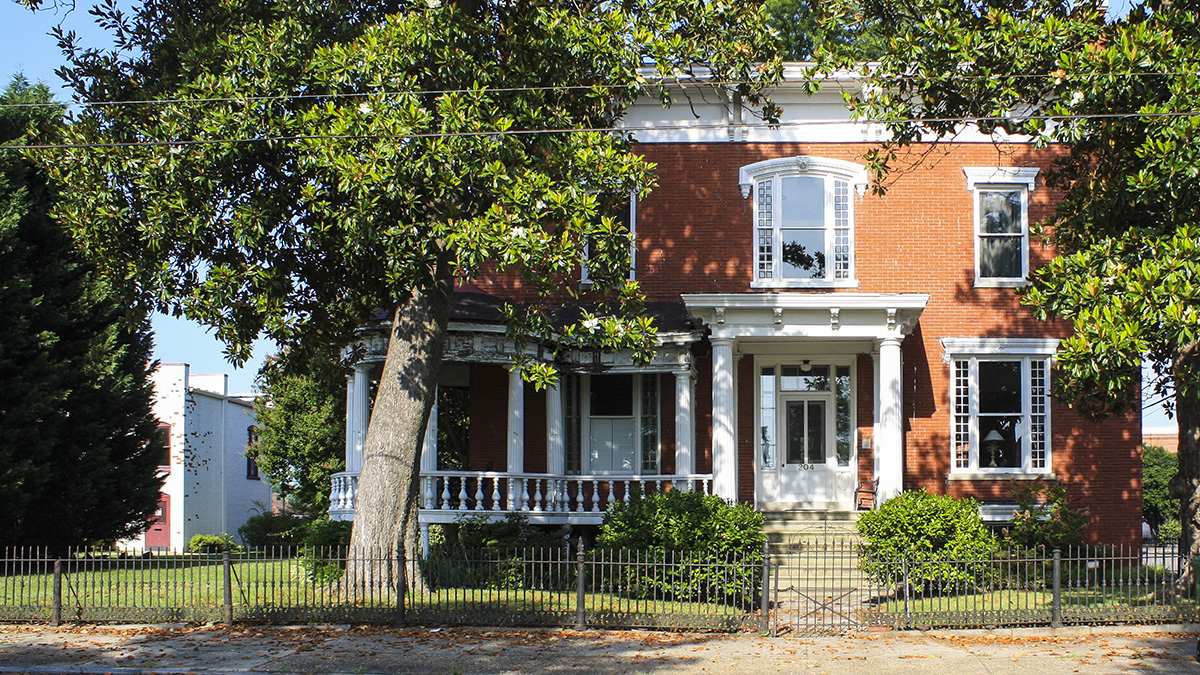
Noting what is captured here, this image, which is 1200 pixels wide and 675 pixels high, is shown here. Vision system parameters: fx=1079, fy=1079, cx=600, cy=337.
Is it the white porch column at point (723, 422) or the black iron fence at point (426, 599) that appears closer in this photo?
the black iron fence at point (426, 599)

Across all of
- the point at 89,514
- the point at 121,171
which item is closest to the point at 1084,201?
the point at 121,171

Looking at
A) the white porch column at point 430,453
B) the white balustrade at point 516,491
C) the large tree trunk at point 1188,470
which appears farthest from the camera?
the white porch column at point 430,453

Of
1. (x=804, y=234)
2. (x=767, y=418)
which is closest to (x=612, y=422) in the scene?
(x=767, y=418)

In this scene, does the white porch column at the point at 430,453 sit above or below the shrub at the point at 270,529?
above

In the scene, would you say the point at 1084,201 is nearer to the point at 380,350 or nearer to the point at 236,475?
the point at 380,350

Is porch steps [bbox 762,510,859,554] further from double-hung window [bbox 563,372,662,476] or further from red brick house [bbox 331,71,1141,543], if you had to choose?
double-hung window [bbox 563,372,662,476]

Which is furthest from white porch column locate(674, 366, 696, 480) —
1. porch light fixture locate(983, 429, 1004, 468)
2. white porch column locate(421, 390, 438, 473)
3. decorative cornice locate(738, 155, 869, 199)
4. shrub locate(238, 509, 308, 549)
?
shrub locate(238, 509, 308, 549)

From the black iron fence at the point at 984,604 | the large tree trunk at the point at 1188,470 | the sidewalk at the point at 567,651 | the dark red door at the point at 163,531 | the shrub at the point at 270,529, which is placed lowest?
the dark red door at the point at 163,531

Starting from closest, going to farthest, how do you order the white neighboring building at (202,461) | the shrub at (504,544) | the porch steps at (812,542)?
1. the shrub at (504,544)
2. the porch steps at (812,542)
3. the white neighboring building at (202,461)

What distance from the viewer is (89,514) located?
23.0 meters

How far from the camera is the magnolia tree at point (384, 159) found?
13125 millimetres

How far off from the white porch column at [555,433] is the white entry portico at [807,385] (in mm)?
2896

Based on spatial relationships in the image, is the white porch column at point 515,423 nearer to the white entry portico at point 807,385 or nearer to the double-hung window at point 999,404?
the white entry portico at point 807,385

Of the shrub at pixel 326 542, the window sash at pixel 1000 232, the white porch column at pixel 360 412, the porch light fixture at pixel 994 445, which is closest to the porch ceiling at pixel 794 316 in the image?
the window sash at pixel 1000 232
